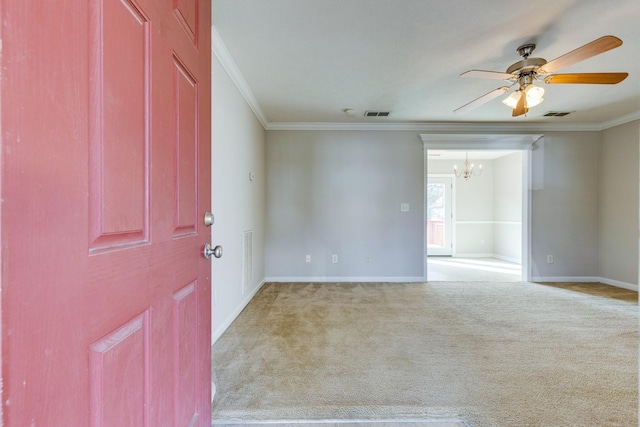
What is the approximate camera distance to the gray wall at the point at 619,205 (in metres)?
3.75

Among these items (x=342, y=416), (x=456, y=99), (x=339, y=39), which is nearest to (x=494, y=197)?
(x=456, y=99)

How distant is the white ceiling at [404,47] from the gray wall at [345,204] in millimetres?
763

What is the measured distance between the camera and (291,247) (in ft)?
14.1

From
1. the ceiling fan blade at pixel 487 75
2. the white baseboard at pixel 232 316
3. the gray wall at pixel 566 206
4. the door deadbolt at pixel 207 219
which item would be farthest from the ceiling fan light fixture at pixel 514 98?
the white baseboard at pixel 232 316

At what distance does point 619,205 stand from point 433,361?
4038 millimetres

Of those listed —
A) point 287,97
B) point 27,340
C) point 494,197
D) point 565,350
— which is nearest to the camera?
point 27,340

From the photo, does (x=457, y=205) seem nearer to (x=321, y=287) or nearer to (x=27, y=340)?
(x=321, y=287)

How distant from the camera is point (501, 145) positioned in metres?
4.26

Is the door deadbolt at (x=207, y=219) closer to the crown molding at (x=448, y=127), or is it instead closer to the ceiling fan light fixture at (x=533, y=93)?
the ceiling fan light fixture at (x=533, y=93)

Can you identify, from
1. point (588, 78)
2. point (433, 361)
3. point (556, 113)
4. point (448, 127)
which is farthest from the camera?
point (448, 127)

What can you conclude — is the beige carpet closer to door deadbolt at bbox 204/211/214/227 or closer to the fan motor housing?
door deadbolt at bbox 204/211/214/227

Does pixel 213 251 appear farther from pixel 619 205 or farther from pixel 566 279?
pixel 619 205

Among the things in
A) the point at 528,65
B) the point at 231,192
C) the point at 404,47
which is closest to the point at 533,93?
the point at 528,65

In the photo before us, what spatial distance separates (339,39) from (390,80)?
2.86 feet
